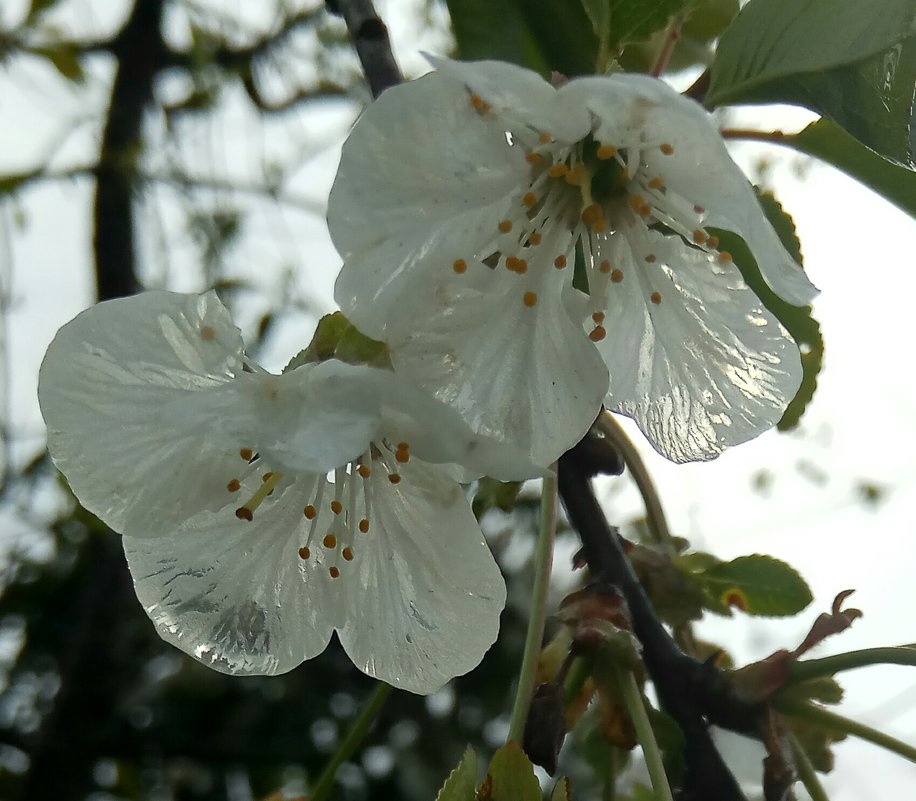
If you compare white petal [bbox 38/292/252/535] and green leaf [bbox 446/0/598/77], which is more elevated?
green leaf [bbox 446/0/598/77]

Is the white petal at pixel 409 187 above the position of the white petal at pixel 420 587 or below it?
above

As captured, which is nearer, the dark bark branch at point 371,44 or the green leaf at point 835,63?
the green leaf at point 835,63

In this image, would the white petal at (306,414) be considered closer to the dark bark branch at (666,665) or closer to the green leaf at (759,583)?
the dark bark branch at (666,665)

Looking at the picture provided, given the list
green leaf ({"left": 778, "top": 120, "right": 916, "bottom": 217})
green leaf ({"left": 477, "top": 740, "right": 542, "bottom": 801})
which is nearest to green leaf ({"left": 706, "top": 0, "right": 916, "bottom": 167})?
green leaf ({"left": 778, "top": 120, "right": 916, "bottom": 217})

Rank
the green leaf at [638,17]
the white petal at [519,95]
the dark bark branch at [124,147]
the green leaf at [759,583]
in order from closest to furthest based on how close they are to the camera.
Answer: the white petal at [519,95] < the green leaf at [638,17] < the green leaf at [759,583] < the dark bark branch at [124,147]

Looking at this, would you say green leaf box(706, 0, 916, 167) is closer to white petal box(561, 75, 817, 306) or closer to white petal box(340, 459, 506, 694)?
white petal box(561, 75, 817, 306)

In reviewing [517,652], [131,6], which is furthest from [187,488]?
[517,652]

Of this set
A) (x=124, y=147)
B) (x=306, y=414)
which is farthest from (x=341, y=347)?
(x=124, y=147)

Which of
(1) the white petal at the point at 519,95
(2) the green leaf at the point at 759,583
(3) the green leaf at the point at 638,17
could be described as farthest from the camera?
(2) the green leaf at the point at 759,583

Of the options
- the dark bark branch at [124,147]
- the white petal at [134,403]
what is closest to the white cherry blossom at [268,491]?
the white petal at [134,403]

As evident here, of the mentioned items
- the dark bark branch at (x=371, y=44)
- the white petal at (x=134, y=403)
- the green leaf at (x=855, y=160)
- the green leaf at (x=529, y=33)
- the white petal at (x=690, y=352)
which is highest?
the green leaf at (x=855, y=160)
